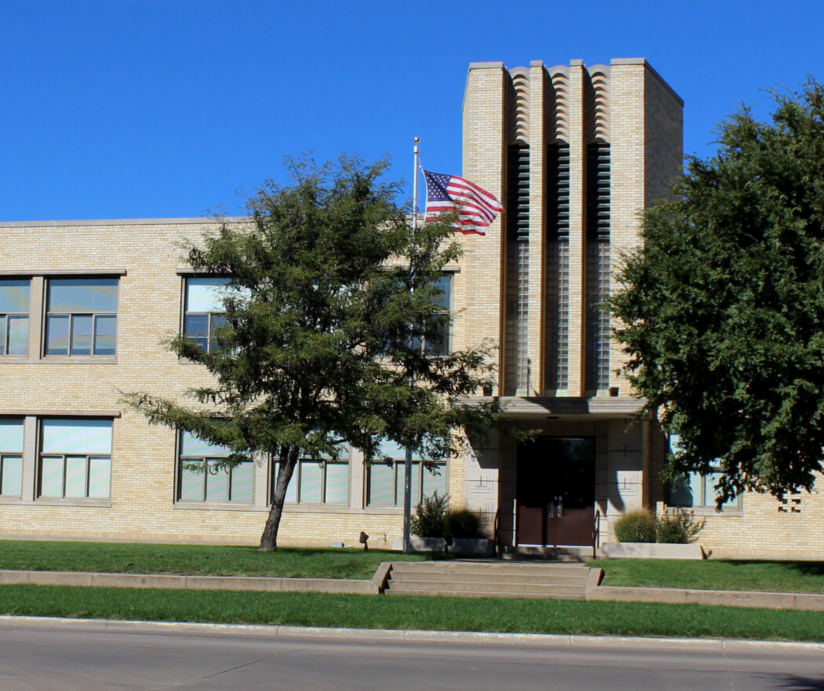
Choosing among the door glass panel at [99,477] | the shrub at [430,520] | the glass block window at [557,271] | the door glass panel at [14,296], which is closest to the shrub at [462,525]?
the shrub at [430,520]

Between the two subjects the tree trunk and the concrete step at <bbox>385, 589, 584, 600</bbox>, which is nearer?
the concrete step at <bbox>385, 589, 584, 600</bbox>

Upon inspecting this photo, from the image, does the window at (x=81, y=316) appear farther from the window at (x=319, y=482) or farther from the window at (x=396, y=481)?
the window at (x=396, y=481)

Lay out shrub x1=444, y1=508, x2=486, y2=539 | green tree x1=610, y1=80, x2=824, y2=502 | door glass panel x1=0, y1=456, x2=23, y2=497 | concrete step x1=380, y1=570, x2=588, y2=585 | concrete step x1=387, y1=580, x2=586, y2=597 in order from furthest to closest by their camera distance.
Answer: door glass panel x1=0, y1=456, x2=23, y2=497, shrub x1=444, y1=508, x2=486, y2=539, concrete step x1=380, y1=570, x2=588, y2=585, concrete step x1=387, y1=580, x2=586, y2=597, green tree x1=610, y1=80, x2=824, y2=502

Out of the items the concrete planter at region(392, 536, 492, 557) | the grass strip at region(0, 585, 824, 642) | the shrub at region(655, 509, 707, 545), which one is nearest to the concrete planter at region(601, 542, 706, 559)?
the shrub at region(655, 509, 707, 545)

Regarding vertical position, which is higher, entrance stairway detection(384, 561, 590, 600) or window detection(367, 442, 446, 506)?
window detection(367, 442, 446, 506)

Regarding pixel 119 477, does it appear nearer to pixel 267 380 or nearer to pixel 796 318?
pixel 267 380

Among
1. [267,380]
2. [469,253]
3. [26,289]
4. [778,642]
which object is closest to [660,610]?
[778,642]

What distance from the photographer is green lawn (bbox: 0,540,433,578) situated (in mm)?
18750

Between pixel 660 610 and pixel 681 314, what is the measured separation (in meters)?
5.36

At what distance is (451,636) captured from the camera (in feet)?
46.1

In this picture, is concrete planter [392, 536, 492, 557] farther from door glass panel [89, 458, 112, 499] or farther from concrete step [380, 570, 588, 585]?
door glass panel [89, 458, 112, 499]

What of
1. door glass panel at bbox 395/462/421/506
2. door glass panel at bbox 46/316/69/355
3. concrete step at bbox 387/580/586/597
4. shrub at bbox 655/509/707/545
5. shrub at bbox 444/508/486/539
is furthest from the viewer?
door glass panel at bbox 46/316/69/355

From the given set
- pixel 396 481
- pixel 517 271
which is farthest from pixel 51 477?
pixel 517 271

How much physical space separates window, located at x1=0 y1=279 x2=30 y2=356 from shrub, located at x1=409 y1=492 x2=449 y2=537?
12070mm
